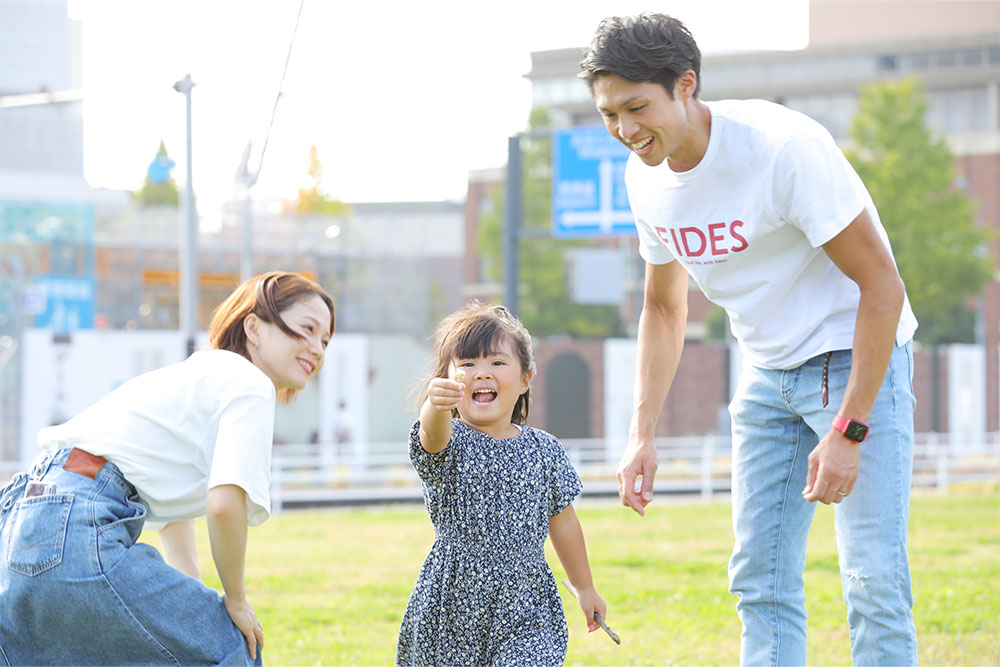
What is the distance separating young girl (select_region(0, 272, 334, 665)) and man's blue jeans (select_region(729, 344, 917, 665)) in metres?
1.40

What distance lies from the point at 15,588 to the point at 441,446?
1.17 meters

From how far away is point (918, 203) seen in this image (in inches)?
1283

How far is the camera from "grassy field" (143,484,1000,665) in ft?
18.0

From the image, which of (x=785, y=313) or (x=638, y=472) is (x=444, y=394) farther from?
(x=785, y=313)

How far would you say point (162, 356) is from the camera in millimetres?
24328

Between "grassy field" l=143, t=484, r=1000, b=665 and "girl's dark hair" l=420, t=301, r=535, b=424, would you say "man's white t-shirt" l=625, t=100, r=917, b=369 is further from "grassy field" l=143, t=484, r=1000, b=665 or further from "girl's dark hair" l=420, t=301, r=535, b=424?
"grassy field" l=143, t=484, r=1000, b=665

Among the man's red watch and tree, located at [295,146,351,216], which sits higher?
tree, located at [295,146,351,216]

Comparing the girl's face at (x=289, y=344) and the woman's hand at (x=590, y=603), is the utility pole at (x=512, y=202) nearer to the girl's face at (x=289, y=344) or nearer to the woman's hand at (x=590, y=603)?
the woman's hand at (x=590, y=603)

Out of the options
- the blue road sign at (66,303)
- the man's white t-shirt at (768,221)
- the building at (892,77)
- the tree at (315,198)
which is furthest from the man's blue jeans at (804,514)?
the building at (892,77)

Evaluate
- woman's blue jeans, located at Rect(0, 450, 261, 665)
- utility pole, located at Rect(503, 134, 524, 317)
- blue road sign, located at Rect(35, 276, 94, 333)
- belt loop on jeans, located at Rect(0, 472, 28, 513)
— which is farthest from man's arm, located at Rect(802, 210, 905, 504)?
blue road sign, located at Rect(35, 276, 94, 333)

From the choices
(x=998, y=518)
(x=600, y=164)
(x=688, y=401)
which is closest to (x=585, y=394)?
(x=688, y=401)

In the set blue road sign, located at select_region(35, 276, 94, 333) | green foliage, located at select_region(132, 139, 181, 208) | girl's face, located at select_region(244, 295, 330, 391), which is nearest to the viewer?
girl's face, located at select_region(244, 295, 330, 391)

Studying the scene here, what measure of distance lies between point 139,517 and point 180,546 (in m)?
0.54

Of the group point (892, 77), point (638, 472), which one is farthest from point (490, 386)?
point (892, 77)
